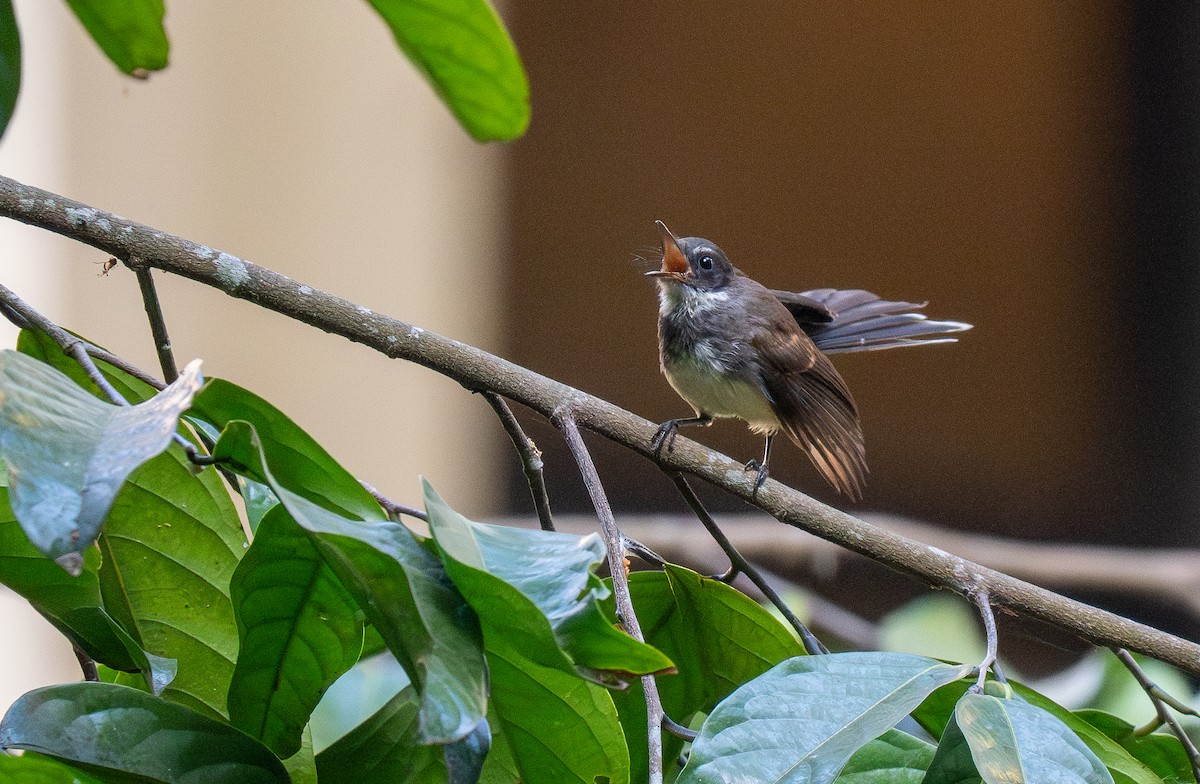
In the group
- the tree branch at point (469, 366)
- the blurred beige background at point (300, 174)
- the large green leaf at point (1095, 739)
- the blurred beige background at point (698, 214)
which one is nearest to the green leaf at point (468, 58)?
the tree branch at point (469, 366)

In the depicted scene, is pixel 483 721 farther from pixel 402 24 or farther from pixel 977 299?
pixel 977 299

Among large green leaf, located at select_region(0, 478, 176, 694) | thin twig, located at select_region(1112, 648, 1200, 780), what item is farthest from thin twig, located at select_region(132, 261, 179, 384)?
thin twig, located at select_region(1112, 648, 1200, 780)

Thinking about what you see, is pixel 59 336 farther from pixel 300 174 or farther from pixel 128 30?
pixel 300 174

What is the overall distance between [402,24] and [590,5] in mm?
2685

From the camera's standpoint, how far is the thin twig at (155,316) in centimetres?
80

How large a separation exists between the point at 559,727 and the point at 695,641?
0.23 meters

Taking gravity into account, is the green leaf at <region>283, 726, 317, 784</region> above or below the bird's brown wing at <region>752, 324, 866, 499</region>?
below

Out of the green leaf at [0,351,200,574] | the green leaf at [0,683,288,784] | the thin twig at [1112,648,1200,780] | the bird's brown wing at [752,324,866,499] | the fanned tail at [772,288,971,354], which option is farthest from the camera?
the fanned tail at [772,288,971,354]

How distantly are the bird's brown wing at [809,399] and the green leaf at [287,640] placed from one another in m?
0.98

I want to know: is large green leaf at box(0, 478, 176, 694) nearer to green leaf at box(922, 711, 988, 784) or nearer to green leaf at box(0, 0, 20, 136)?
green leaf at box(0, 0, 20, 136)

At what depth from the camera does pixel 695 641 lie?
2.73 ft

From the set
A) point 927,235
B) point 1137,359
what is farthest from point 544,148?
point 1137,359

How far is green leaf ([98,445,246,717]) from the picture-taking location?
0.72 m

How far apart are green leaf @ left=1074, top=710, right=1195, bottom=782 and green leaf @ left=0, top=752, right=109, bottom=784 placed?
0.71 m
